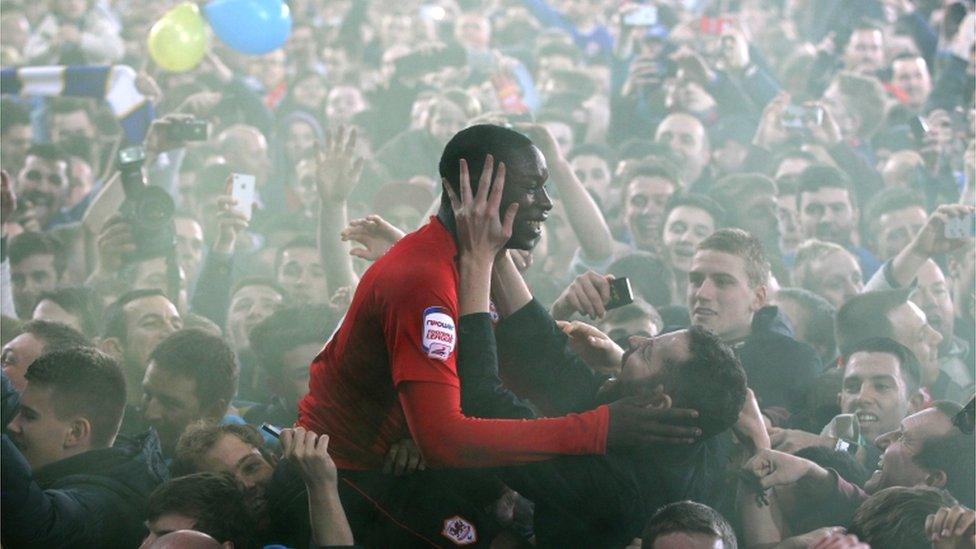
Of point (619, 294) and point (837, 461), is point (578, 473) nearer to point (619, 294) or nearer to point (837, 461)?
point (619, 294)

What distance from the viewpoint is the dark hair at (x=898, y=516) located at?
3631 millimetres

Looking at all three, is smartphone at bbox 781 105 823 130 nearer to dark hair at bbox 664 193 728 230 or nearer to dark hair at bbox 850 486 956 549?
dark hair at bbox 664 193 728 230

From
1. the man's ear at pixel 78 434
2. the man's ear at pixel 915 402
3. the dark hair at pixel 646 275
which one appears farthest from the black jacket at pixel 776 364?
the man's ear at pixel 78 434

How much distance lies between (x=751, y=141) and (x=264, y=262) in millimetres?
3405

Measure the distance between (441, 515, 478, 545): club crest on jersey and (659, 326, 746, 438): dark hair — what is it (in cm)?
69

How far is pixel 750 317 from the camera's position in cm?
525

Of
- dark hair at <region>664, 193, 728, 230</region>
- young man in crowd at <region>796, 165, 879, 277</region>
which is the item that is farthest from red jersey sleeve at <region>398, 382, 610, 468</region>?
young man in crowd at <region>796, 165, 879, 277</region>

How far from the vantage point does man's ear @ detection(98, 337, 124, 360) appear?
216 inches

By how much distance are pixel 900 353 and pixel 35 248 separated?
4329 mm

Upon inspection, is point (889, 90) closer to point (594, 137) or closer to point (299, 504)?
point (594, 137)

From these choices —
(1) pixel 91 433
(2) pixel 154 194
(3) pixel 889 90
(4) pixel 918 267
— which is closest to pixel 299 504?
(1) pixel 91 433

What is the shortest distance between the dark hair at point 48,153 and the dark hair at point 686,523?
5.42 meters

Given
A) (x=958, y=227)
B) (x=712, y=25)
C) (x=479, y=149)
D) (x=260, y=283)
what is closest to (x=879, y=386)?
(x=958, y=227)

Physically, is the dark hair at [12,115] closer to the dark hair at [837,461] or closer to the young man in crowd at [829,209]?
the young man in crowd at [829,209]
